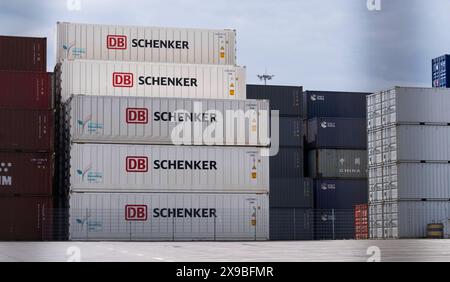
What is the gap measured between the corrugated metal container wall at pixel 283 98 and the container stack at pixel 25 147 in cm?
1642

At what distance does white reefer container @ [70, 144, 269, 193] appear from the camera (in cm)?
3156

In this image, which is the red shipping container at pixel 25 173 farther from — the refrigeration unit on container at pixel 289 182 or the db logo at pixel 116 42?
the refrigeration unit on container at pixel 289 182

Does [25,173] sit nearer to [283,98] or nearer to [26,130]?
[26,130]

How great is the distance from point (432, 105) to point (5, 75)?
60.1 feet

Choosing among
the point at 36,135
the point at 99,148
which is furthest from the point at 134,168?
the point at 36,135

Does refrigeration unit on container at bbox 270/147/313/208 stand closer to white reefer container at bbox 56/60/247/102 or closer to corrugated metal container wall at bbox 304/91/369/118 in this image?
corrugated metal container wall at bbox 304/91/369/118

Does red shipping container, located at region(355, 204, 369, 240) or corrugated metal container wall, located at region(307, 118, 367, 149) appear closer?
red shipping container, located at region(355, 204, 369, 240)

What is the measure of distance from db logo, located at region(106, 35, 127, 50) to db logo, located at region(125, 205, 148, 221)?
21.0 ft

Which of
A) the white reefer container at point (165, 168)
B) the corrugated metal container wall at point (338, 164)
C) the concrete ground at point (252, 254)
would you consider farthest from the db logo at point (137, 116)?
the corrugated metal container wall at point (338, 164)

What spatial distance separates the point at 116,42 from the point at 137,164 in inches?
200

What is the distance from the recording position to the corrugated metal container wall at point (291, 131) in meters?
45.3

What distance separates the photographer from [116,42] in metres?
33.3

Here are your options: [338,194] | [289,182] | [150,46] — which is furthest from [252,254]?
[338,194]

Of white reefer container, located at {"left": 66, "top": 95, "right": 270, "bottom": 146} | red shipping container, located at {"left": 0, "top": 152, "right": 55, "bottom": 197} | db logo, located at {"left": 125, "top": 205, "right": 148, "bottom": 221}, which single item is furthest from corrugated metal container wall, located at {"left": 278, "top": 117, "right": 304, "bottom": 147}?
red shipping container, located at {"left": 0, "top": 152, "right": 55, "bottom": 197}
